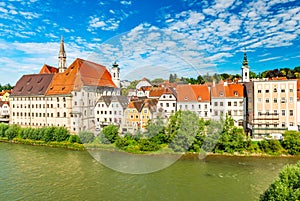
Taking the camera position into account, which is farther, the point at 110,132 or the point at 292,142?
the point at 110,132

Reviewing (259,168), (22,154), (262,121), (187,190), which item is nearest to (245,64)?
(262,121)

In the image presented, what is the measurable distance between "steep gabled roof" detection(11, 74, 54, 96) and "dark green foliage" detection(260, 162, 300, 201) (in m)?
16.0

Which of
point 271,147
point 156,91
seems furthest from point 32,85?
point 271,147

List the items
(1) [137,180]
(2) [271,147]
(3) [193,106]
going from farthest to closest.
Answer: (2) [271,147] → (1) [137,180] → (3) [193,106]

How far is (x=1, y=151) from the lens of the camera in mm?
12844

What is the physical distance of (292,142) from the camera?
1086cm

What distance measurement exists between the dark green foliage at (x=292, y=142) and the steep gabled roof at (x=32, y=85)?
15.6 m

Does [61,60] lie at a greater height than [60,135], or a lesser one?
greater

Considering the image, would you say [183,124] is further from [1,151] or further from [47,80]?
[47,80]

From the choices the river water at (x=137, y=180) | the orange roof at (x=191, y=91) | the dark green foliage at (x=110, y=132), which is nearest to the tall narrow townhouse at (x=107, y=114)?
the dark green foliage at (x=110, y=132)

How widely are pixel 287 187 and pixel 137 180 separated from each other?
4.87 meters

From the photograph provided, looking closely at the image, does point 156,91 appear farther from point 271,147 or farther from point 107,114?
point 271,147

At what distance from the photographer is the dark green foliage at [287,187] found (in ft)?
14.2

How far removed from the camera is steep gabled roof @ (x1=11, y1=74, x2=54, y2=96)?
17083mm
